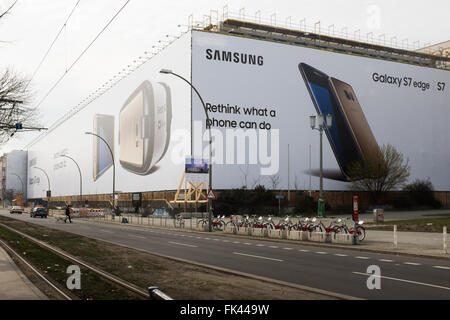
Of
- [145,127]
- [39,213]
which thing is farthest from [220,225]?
[39,213]

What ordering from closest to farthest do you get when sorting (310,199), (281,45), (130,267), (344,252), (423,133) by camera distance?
1. (130,267)
2. (344,252)
3. (310,199)
4. (281,45)
5. (423,133)

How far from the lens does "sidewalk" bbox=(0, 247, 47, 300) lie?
8.67 metres

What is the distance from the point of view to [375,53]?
82250 millimetres

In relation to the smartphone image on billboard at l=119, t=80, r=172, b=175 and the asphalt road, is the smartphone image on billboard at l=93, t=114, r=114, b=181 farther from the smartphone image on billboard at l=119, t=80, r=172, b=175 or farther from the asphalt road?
the asphalt road

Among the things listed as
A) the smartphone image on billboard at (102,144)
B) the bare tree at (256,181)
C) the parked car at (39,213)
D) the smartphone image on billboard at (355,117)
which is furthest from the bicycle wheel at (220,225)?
the smartphone image on billboard at (102,144)

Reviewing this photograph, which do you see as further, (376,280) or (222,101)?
(222,101)

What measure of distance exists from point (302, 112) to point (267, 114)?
578 cm

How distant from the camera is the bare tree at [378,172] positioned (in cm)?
6694

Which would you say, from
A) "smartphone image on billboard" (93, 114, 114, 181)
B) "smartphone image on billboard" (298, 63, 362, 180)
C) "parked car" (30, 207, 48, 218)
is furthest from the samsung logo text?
"parked car" (30, 207, 48, 218)

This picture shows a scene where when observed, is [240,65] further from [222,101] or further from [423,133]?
[423,133]

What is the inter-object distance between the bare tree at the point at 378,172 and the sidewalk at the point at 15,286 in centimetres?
5968

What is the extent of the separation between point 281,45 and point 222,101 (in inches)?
492

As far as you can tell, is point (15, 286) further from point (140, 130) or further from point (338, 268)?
point (140, 130)

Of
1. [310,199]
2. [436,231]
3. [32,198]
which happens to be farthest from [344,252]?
[32,198]
